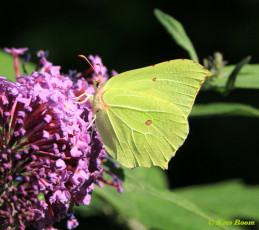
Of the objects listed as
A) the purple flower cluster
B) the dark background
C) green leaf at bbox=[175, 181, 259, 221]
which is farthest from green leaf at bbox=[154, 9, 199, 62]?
the dark background

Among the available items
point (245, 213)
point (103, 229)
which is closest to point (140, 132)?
point (245, 213)

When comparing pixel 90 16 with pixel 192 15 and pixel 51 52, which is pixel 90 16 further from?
pixel 192 15

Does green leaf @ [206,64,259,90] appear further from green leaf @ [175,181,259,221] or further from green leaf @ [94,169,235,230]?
green leaf @ [175,181,259,221]

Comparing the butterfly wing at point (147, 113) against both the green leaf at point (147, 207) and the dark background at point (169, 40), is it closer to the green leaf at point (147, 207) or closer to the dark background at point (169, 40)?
the green leaf at point (147, 207)

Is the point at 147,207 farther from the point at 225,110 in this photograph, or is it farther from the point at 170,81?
the point at 170,81

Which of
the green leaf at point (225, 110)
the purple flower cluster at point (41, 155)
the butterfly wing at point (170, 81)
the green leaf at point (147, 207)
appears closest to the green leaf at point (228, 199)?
the green leaf at point (147, 207)
